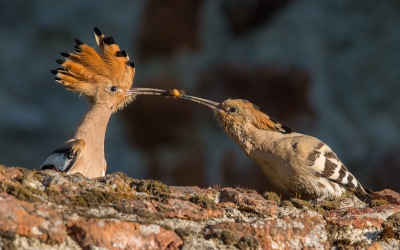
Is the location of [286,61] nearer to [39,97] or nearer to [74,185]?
[39,97]

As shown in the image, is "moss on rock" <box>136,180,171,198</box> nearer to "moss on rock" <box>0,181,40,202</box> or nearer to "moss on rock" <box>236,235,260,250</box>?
"moss on rock" <box>236,235,260,250</box>

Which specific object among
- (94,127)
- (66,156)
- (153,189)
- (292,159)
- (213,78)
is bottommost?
(153,189)

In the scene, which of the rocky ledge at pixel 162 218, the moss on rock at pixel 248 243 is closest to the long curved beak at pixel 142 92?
the rocky ledge at pixel 162 218

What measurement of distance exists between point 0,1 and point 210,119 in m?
2.41

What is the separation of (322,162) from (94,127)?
4.51 ft

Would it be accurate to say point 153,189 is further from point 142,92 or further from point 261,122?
point 142,92

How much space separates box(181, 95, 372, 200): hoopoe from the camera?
4.27 m

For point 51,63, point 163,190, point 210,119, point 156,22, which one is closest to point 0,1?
point 51,63

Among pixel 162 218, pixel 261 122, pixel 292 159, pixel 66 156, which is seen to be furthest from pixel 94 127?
pixel 162 218

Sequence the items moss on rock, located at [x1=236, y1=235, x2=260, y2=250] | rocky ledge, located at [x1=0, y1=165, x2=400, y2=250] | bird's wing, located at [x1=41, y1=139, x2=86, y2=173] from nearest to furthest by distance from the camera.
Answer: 1. rocky ledge, located at [x1=0, y1=165, x2=400, y2=250]
2. moss on rock, located at [x1=236, y1=235, x2=260, y2=250]
3. bird's wing, located at [x1=41, y1=139, x2=86, y2=173]

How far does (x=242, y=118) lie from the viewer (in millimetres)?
4730

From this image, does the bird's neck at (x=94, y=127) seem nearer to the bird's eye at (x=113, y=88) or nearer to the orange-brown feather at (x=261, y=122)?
the bird's eye at (x=113, y=88)

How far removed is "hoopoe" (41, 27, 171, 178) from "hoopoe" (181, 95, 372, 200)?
0.74m

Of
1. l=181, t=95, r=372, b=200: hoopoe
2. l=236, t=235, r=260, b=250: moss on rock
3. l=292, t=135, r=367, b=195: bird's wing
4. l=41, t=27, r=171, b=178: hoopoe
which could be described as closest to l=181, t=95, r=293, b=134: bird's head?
l=181, t=95, r=372, b=200: hoopoe
